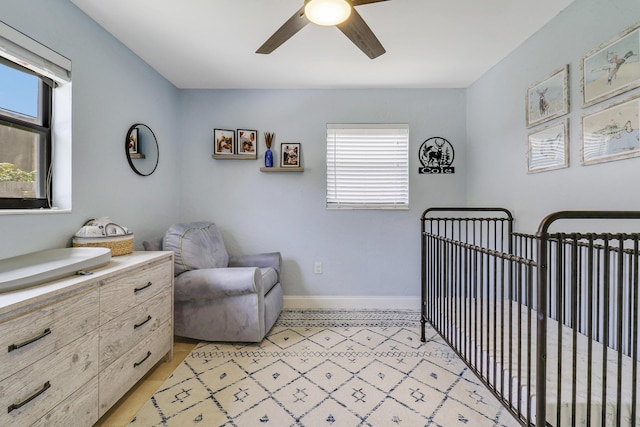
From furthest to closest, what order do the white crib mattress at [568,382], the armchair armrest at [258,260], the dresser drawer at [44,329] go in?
1. the armchair armrest at [258,260]
2. the white crib mattress at [568,382]
3. the dresser drawer at [44,329]

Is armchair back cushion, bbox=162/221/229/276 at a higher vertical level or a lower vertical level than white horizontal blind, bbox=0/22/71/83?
lower

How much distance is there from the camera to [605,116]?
145cm

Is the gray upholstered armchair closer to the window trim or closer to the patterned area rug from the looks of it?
the patterned area rug

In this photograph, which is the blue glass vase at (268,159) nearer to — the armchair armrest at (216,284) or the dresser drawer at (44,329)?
the armchair armrest at (216,284)

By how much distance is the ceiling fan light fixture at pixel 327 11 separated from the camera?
126cm

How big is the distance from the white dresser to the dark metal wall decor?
250 centimetres

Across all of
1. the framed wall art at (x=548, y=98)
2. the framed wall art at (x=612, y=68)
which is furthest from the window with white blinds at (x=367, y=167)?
the framed wall art at (x=612, y=68)

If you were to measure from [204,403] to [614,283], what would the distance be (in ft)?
7.52

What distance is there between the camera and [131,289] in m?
1.52

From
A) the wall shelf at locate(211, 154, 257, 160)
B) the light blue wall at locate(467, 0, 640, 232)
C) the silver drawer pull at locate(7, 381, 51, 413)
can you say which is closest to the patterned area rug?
the silver drawer pull at locate(7, 381, 51, 413)

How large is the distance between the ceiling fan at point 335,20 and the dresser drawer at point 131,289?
1533 millimetres

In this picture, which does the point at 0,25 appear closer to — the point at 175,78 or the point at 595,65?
the point at 175,78

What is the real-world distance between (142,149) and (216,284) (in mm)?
1298

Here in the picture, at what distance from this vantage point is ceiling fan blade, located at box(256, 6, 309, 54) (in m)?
1.39
